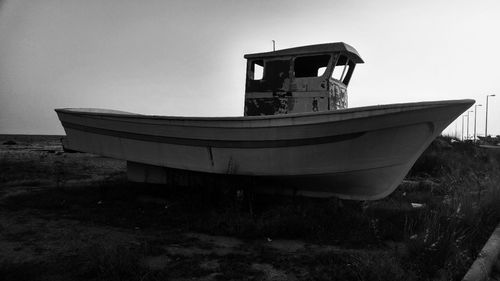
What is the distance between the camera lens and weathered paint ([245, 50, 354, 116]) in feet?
20.9

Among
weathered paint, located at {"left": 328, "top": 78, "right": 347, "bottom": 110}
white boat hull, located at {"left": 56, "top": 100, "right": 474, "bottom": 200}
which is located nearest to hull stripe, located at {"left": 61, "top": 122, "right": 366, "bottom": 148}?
white boat hull, located at {"left": 56, "top": 100, "right": 474, "bottom": 200}

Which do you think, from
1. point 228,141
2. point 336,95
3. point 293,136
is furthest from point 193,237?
point 336,95

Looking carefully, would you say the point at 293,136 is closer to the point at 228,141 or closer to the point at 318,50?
the point at 228,141

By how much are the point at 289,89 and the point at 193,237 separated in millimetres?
3396

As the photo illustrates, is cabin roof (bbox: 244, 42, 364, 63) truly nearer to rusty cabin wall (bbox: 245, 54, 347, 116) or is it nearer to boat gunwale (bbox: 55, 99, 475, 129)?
rusty cabin wall (bbox: 245, 54, 347, 116)

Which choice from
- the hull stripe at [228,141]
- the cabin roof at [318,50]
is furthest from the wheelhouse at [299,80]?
the hull stripe at [228,141]

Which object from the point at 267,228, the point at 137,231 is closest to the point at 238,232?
the point at 267,228

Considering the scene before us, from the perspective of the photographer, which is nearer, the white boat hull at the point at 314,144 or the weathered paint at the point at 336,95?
the white boat hull at the point at 314,144

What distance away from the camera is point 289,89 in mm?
6637

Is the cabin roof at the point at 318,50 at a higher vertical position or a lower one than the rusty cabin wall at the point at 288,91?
higher

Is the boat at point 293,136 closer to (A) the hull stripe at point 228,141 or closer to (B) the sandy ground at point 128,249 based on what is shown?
(A) the hull stripe at point 228,141

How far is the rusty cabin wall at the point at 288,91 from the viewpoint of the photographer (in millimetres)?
6359

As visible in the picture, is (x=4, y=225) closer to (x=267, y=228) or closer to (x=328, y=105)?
(x=267, y=228)

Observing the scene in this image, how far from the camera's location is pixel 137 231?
493 centimetres
